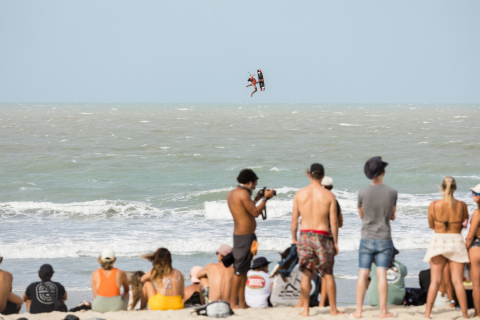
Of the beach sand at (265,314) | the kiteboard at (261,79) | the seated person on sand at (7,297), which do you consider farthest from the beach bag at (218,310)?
the kiteboard at (261,79)

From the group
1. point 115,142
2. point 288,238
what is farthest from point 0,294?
point 115,142

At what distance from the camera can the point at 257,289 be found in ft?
20.0

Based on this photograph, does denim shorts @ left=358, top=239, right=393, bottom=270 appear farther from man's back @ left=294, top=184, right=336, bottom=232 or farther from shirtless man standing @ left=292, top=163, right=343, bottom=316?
man's back @ left=294, top=184, right=336, bottom=232

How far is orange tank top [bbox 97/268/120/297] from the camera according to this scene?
5.74 metres

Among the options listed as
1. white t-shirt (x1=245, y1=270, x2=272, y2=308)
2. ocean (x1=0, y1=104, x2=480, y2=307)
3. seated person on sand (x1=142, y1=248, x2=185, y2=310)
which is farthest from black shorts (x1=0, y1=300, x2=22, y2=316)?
white t-shirt (x1=245, y1=270, x2=272, y2=308)

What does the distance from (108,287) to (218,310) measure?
122cm

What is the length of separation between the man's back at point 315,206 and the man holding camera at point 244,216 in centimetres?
41

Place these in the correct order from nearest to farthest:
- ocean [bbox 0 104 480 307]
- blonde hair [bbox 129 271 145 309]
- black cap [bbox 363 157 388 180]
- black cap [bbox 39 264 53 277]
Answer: black cap [bbox 363 157 388 180]
black cap [bbox 39 264 53 277]
blonde hair [bbox 129 271 145 309]
ocean [bbox 0 104 480 307]

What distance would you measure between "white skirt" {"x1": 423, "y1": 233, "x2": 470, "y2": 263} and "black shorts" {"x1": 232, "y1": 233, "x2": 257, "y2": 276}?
1711 millimetres

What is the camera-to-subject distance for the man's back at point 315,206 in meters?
5.09

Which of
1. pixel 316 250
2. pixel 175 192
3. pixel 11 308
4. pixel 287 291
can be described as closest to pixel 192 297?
pixel 287 291

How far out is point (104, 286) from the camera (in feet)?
19.0

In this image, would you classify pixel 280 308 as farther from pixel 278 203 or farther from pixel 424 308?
pixel 278 203

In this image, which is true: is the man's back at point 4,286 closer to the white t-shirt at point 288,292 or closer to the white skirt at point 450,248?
the white t-shirt at point 288,292
